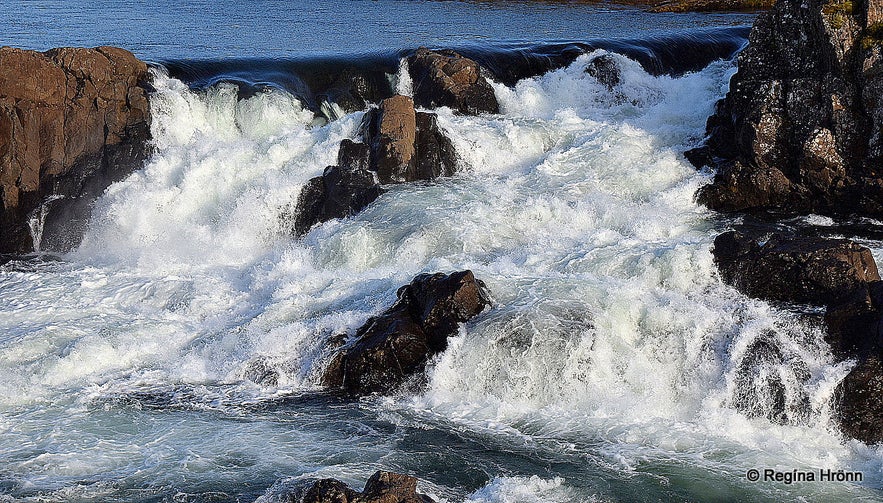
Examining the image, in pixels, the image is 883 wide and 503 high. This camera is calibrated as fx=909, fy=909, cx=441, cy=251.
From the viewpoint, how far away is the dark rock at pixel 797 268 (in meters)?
13.8

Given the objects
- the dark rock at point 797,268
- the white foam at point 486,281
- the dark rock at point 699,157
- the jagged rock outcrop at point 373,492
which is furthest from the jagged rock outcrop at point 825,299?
the jagged rock outcrop at point 373,492

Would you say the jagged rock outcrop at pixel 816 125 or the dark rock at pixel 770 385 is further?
the jagged rock outcrop at pixel 816 125

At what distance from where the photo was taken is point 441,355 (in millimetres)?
13812

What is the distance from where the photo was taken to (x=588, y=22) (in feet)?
124

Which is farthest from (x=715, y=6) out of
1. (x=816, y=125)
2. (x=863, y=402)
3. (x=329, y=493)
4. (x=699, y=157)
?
(x=329, y=493)

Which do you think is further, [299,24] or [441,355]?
[299,24]

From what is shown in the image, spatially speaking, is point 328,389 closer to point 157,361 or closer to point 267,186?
point 157,361

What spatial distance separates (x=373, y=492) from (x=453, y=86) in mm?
16470

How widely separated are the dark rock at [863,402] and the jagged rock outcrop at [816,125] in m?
7.33

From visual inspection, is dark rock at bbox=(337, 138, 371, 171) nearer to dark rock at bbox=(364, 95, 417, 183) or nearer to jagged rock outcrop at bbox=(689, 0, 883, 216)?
dark rock at bbox=(364, 95, 417, 183)

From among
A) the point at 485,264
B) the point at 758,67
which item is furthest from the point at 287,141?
the point at 758,67

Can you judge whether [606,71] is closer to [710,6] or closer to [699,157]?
[699,157]

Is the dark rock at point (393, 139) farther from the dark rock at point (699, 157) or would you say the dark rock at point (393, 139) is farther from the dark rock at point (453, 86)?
the dark rock at point (699, 157)

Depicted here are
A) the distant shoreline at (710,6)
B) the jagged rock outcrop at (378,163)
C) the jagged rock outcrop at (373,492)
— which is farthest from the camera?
the distant shoreline at (710,6)
